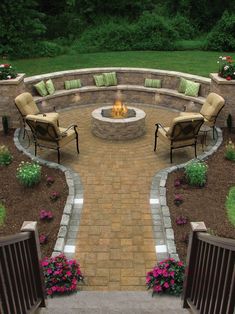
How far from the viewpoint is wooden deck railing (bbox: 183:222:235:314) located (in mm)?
3912

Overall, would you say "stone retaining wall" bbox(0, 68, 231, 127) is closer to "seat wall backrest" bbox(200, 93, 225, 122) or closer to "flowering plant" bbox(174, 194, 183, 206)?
"seat wall backrest" bbox(200, 93, 225, 122)

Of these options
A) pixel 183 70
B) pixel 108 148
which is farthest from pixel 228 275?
pixel 183 70

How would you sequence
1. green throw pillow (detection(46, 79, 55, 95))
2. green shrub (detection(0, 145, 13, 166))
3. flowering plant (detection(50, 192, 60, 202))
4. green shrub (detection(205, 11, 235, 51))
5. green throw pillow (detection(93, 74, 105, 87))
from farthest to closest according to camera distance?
green shrub (detection(205, 11, 235, 51))
green throw pillow (detection(93, 74, 105, 87))
green throw pillow (detection(46, 79, 55, 95))
green shrub (detection(0, 145, 13, 166))
flowering plant (detection(50, 192, 60, 202))

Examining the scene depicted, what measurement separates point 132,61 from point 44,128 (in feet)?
31.2

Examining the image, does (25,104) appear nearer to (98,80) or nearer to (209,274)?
(98,80)

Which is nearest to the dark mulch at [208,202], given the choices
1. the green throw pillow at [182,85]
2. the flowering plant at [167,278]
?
the flowering plant at [167,278]

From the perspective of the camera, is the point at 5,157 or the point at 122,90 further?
the point at 122,90

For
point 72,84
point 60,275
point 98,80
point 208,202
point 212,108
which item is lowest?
point 208,202

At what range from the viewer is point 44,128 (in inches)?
403

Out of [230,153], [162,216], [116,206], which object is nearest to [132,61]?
[230,153]

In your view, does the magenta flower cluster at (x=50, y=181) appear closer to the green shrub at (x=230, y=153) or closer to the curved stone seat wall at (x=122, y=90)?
the green shrub at (x=230, y=153)

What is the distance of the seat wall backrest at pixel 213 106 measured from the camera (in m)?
11.7

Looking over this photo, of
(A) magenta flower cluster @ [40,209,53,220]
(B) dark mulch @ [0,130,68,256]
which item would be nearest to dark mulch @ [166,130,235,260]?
Answer: (B) dark mulch @ [0,130,68,256]

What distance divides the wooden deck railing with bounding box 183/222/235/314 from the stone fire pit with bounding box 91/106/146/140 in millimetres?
7597
